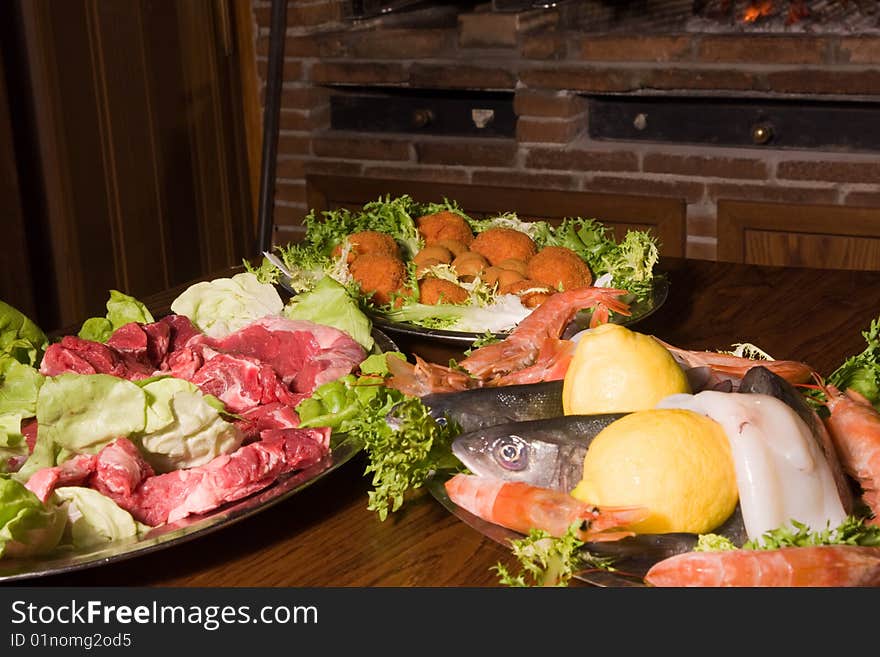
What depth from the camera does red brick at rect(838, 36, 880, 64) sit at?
8.67 feet

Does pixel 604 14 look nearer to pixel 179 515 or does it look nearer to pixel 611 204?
pixel 611 204

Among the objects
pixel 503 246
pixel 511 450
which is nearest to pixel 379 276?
pixel 503 246

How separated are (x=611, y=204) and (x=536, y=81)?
399 mm

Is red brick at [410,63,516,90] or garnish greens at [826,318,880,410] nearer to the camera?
garnish greens at [826,318,880,410]

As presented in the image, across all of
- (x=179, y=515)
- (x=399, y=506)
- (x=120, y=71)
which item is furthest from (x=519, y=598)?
(x=120, y=71)

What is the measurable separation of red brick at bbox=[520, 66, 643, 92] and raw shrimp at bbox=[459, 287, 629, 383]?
1.77 metres

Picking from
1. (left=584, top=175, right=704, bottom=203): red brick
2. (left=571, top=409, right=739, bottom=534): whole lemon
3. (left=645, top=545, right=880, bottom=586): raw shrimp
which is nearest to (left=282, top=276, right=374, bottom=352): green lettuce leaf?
(left=571, top=409, right=739, bottom=534): whole lemon

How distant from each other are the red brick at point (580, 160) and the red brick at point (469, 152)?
2.7 inches

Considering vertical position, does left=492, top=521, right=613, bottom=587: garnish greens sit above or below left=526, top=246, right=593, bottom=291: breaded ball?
below

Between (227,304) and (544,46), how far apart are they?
72.9 inches

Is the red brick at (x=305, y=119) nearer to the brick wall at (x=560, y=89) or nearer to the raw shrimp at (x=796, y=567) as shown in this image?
the brick wall at (x=560, y=89)

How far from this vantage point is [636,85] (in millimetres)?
2910

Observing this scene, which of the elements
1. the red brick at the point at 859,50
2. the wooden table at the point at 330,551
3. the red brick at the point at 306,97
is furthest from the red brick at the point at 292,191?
the wooden table at the point at 330,551

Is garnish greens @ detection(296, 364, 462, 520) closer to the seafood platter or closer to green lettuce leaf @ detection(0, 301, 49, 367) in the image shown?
the seafood platter
